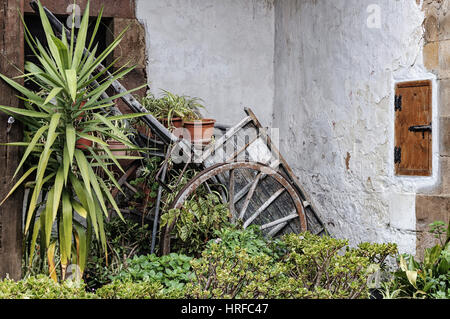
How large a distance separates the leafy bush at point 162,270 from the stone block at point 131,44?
2.28m

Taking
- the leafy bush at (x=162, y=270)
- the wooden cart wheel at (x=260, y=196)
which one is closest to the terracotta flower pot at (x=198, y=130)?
the wooden cart wheel at (x=260, y=196)

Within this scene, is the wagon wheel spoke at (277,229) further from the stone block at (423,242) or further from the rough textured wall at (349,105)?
the stone block at (423,242)

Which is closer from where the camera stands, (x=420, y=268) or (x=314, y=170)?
(x=420, y=268)

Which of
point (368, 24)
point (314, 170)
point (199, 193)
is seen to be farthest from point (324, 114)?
point (199, 193)

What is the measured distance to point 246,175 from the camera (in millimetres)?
4445

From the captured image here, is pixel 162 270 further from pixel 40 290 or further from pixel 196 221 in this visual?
pixel 40 290

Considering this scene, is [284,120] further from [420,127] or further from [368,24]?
[420,127]

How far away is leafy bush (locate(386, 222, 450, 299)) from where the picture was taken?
3.20 m

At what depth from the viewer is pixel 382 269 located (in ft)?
11.5

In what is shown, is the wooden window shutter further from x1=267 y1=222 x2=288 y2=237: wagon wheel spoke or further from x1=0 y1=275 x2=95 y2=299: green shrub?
x1=0 y1=275 x2=95 y2=299: green shrub

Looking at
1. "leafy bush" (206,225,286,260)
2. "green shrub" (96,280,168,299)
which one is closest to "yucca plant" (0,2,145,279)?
"green shrub" (96,280,168,299)

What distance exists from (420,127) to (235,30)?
2620mm
